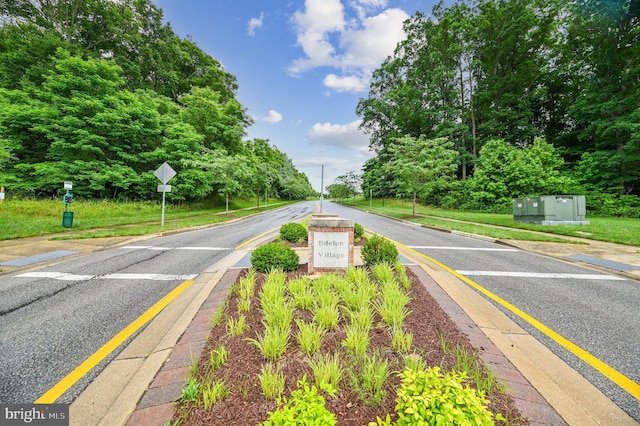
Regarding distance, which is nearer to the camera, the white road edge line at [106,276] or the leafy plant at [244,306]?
the leafy plant at [244,306]

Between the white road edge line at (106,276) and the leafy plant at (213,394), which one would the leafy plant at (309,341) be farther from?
the white road edge line at (106,276)

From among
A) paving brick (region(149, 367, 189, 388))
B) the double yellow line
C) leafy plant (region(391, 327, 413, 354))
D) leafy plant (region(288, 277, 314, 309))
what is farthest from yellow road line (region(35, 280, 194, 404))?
leafy plant (region(391, 327, 413, 354))

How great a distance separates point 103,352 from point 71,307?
1.75 metres

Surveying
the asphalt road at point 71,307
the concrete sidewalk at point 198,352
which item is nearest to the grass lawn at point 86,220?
Answer: the asphalt road at point 71,307

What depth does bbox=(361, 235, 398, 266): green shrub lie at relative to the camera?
4.78 metres

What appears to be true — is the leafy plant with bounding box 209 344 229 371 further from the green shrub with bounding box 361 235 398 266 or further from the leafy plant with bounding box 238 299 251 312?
the green shrub with bounding box 361 235 398 266

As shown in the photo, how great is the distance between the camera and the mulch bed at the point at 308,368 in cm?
158

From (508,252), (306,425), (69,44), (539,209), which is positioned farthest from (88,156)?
(539,209)

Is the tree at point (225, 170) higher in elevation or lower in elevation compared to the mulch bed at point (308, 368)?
higher

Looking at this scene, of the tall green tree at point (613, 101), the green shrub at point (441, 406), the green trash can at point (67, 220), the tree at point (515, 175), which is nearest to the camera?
the green shrub at point (441, 406)

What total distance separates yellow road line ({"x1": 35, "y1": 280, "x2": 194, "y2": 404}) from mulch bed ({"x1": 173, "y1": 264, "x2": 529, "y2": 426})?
113cm

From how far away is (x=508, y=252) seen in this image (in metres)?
7.55

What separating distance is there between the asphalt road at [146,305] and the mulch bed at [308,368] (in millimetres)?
1106

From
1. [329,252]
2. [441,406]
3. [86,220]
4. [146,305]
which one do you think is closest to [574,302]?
[329,252]
